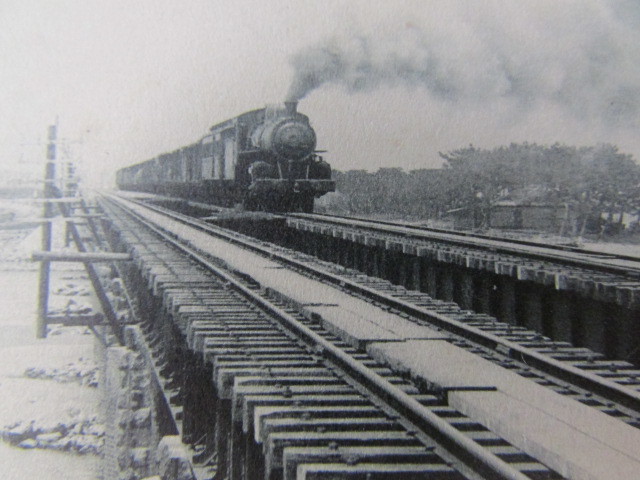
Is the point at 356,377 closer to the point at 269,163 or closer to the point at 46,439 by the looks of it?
the point at 46,439

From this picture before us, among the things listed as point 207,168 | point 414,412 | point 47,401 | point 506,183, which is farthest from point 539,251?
point 207,168

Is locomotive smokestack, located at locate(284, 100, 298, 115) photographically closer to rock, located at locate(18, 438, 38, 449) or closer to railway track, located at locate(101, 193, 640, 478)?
railway track, located at locate(101, 193, 640, 478)

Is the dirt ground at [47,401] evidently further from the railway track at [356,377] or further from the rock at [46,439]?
the railway track at [356,377]

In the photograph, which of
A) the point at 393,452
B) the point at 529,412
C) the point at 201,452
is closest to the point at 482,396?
the point at 529,412

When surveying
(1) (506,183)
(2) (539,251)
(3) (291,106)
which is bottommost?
(2) (539,251)

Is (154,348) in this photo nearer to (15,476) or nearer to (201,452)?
(15,476)

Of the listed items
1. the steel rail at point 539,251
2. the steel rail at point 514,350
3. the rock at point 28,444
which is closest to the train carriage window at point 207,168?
the steel rail at point 539,251

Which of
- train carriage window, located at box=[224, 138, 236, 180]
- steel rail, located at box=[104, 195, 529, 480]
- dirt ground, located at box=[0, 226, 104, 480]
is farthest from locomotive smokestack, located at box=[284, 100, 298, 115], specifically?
steel rail, located at box=[104, 195, 529, 480]

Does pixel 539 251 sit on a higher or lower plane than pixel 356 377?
higher
